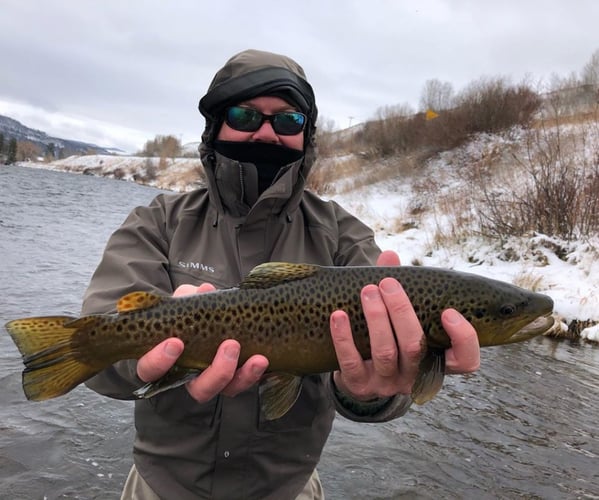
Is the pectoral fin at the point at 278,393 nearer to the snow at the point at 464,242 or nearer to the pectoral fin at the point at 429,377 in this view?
the pectoral fin at the point at 429,377

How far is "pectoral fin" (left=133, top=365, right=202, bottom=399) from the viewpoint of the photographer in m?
2.06

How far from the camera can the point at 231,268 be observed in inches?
105

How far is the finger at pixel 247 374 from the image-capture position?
2.17m

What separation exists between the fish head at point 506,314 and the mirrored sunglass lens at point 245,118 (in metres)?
1.52

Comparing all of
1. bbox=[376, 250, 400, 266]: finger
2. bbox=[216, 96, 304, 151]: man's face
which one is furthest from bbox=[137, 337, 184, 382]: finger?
bbox=[216, 96, 304, 151]: man's face

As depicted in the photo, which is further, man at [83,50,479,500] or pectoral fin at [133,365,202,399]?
man at [83,50,479,500]

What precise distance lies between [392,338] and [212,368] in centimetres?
77

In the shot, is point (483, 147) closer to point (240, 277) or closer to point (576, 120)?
point (576, 120)

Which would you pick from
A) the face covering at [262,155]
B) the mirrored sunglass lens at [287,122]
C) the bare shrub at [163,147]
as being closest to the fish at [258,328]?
the face covering at [262,155]

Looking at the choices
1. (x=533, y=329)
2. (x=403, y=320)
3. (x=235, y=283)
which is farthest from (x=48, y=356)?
(x=533, y=329)

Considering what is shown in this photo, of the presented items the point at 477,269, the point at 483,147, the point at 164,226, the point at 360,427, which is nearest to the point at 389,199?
the point at 483,147

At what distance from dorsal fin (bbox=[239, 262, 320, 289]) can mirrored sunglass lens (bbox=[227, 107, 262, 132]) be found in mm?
967

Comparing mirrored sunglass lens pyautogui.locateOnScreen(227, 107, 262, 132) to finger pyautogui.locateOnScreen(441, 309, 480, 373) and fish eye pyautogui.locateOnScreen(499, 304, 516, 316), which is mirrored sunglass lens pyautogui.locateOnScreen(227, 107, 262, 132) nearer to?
finger pyautogui.locateOnScreen(441, 309, 480, 373)

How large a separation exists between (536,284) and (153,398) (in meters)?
10.7
